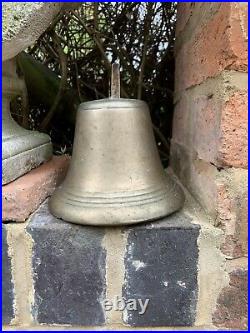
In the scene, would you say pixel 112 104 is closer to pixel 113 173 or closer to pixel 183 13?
pixel 113 173

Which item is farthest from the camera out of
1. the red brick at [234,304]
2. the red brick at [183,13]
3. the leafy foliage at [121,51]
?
the leafy foliage at [121,51]

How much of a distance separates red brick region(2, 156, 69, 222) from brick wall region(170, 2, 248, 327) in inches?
13.0

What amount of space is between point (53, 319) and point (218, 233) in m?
0.36

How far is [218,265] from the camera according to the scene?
0.69m

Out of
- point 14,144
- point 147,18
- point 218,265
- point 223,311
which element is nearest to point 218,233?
point 218,265

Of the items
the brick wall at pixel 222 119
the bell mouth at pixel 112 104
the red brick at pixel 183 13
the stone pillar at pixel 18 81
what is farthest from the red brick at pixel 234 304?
the red brick at pixel 183 13

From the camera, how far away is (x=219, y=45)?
2.11 feet

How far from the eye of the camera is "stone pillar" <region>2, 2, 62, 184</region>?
1.99 feet

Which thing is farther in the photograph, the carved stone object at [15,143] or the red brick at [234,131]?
the carved stone object at [15,143]

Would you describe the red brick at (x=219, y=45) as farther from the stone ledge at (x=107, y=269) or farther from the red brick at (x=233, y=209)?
the stone ledge at (x=107, y=269)

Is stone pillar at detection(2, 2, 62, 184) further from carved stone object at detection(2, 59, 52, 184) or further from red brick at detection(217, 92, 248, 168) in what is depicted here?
red brick at detection(217, 92, 248, 168)

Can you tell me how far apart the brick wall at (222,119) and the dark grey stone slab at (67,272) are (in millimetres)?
233

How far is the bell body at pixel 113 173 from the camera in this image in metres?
0.68

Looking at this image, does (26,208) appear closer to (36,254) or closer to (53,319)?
(36,254)
